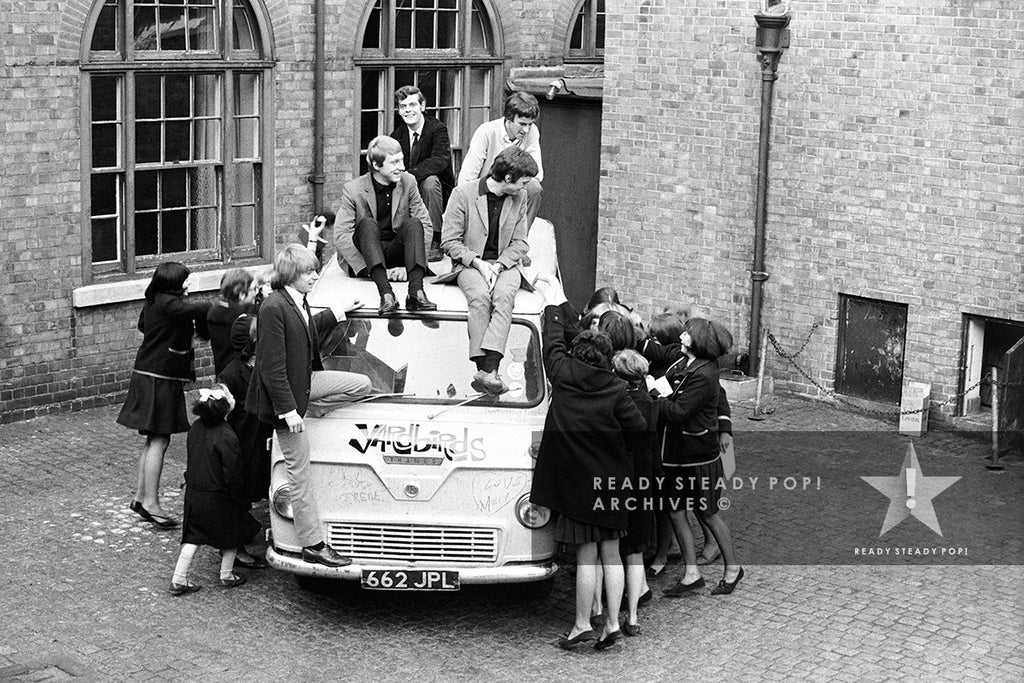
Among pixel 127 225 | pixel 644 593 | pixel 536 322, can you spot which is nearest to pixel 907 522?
pixel 644 593

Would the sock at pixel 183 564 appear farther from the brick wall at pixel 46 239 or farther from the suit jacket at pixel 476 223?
the brick wall at pixel 46 239

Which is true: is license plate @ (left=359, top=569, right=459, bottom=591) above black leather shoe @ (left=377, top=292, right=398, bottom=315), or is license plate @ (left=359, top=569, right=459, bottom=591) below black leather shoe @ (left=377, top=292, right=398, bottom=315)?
below

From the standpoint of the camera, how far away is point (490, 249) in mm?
10523

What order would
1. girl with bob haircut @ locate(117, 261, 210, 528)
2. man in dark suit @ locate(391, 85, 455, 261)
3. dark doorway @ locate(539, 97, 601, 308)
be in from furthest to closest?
dark doorway @ locate(539, 97, 601, 308)
man in dark suit @ locate(391, 85, 455, 261)
girl with bob haircut @ locate(117, 261, 210, 528)

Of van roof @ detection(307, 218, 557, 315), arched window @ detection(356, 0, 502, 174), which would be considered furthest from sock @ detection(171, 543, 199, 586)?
arched window @ detection(356, 0, 502, 174)

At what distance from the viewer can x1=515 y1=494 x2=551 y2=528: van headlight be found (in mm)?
9180

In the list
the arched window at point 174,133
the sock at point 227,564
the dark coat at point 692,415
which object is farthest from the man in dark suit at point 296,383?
the arched window at point 174,133

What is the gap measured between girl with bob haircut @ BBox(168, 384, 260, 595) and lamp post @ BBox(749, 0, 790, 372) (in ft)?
23.0

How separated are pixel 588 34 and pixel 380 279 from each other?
10704 millimetres

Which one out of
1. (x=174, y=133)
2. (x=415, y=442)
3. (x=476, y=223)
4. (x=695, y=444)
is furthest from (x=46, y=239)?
(x=695, y=444)

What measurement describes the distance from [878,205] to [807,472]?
118 inches

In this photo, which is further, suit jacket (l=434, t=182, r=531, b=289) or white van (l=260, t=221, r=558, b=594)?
suit jacket (l=434, t=182, r=531, b=289)

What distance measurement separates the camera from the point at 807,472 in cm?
1316

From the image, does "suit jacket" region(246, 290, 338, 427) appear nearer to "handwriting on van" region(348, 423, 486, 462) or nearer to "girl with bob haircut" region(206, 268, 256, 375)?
"handwriting on van" region(348, 423, 486, 462)
